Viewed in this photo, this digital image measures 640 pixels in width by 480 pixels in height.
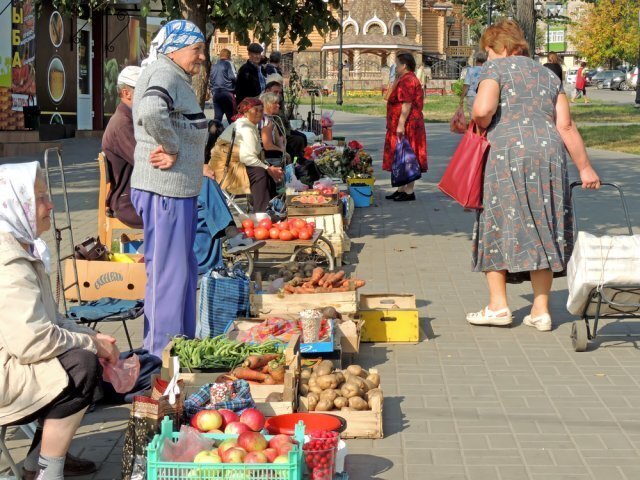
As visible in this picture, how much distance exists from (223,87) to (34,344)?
1484 cm

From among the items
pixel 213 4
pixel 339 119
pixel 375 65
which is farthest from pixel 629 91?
pixel 213 4

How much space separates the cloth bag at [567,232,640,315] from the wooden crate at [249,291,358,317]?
1.53 metres

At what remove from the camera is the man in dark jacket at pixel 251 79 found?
17500 millimetres

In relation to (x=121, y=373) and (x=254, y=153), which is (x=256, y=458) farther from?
(x=254, y=153)

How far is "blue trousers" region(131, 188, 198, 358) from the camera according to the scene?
6.75 m

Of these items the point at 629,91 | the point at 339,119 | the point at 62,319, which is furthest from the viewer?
the point at 629,91

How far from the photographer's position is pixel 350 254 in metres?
11.7

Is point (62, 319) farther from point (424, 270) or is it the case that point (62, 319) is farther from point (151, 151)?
point (424, 270)

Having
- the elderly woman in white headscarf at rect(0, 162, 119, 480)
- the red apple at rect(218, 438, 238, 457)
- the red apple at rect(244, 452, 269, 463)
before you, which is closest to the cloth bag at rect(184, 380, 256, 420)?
the red apple at rect(218, 438, 238, 457)

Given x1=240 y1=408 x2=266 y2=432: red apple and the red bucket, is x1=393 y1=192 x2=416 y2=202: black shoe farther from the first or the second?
x1=240 y1=408 x2=266 y2=432: red apple

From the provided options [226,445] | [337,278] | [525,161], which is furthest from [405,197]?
[226,445]

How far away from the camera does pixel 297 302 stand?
788 centimetres

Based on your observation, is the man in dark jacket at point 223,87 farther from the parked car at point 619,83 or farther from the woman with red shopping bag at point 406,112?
the parked car at point 619,83

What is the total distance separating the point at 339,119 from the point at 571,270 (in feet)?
104
